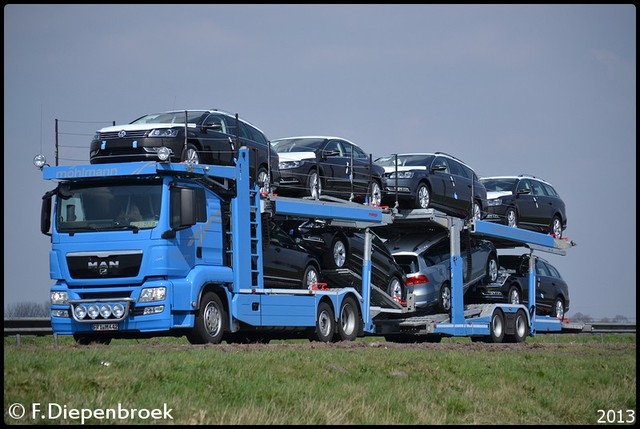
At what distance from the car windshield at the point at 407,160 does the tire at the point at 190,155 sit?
7.32m

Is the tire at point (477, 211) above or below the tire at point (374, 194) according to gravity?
below

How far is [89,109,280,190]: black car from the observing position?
687 inches

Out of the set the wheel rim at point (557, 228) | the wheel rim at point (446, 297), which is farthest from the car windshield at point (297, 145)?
the wheel rim at point (557, 228)

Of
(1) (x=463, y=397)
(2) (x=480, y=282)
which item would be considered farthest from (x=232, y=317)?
(2) (x=480, y=282)

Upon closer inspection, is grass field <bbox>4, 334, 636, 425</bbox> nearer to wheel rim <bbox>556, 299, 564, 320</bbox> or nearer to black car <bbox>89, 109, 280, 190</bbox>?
black car <bbox>89, 109, 280, 190</bbox>

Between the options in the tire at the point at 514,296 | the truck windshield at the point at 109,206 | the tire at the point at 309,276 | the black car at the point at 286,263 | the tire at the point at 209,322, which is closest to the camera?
the truck windshield at the point at 109,206

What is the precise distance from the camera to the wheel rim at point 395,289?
888 inches

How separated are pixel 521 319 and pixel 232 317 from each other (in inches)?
441

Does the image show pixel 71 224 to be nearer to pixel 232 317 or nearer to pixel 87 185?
pixel 87 185

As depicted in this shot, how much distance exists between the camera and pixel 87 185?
54.9ft

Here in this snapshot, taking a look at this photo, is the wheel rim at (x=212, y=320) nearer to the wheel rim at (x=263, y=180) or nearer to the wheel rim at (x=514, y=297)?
the wheel rim at (x=263, y=180)

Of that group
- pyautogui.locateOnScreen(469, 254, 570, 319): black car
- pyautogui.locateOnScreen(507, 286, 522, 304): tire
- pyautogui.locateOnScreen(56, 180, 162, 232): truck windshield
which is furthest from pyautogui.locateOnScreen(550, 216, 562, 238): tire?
pyautogui.locateOnScreen(56, 180, 162, 232): truck windshield

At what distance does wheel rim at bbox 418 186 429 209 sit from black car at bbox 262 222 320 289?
13.9 ft

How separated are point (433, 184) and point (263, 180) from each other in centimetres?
588
